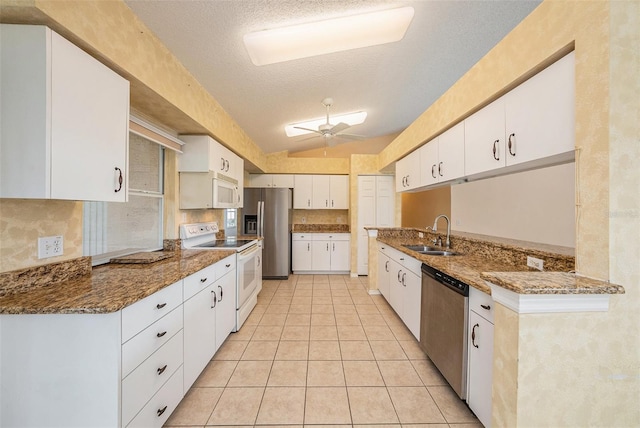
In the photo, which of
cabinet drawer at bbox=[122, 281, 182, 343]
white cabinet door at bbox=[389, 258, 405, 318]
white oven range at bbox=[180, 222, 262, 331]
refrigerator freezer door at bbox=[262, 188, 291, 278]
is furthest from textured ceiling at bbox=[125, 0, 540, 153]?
white cabinet door at bbox=[389, 258, 405, 318]

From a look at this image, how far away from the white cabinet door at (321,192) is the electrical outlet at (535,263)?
13.3 ft

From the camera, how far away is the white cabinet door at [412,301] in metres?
2.34

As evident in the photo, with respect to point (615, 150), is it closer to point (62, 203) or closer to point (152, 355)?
point (152, 355)

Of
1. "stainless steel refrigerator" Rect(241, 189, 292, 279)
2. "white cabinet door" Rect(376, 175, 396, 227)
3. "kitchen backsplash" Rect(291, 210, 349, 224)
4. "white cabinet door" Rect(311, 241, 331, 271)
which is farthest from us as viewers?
"kitchen backsplash" Rect(291, 210, 349, 224)

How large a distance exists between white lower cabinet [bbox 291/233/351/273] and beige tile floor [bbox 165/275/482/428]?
81.8 inches

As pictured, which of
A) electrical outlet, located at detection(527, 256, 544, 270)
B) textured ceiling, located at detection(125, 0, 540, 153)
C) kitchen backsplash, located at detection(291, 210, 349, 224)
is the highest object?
textured ceiling, located at detection(125, 0, 540, 153)

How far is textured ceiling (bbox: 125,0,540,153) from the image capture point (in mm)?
1604

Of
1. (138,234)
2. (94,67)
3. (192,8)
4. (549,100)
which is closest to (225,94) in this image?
(192,8)

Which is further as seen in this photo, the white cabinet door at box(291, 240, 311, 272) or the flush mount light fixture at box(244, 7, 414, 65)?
the white cabinet door at box(291, 240, 311, 272)

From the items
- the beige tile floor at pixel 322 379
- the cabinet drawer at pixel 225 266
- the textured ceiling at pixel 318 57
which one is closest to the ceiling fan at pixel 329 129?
the textured ceiling at pixel 318 57

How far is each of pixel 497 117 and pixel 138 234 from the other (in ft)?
9.97

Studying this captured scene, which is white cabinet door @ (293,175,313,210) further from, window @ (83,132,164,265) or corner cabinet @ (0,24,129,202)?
corner cabinet @ (0,24,129,202)

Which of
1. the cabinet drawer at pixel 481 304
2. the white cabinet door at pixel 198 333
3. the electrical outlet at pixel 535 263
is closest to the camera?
the cabinet drawer at pixel 481 304

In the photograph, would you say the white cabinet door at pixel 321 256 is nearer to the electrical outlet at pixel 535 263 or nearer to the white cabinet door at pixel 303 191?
the white cabinet door at pixel 303 191
